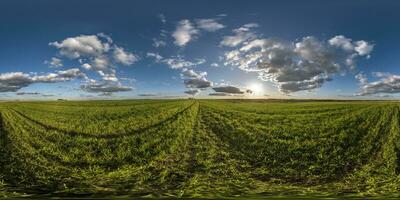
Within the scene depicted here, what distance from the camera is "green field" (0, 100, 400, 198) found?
39.2 ft

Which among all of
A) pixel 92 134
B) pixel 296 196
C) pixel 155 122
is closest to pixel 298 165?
pixel 296 196

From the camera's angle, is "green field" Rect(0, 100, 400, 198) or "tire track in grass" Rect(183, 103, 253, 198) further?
"green field" Rect(0, 100, 400, 198)

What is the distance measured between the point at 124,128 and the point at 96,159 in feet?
32.5

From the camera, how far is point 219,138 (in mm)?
23391

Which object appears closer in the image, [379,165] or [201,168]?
[201,168]

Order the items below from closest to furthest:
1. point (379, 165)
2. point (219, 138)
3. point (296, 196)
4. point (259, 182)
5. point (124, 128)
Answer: point (296, 196)
point (259, 182)
point (379, 165)
point (219, 138)
point (124, 128)

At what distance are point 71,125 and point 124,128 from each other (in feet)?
17.3

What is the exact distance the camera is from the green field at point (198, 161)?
471 inches

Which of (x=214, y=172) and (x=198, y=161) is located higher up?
(x=198, y=161)

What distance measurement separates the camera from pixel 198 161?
1680 centimetres

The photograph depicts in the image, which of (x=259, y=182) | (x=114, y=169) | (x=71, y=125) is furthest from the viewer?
(x=71, y=125)

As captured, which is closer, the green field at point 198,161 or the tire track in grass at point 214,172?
the tire track in grass at point 214,172

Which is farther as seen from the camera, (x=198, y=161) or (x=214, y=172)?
(x=198, y=161)

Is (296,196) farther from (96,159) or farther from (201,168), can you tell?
(96,159)
